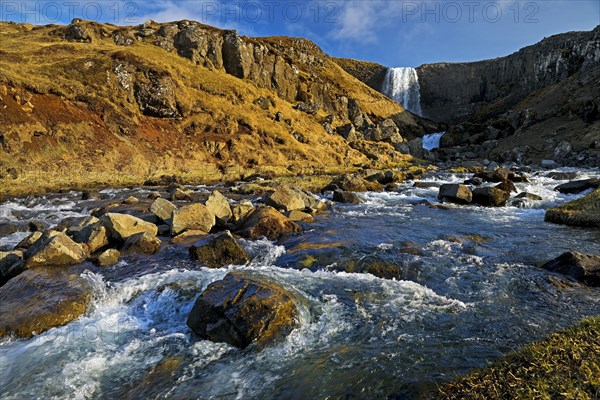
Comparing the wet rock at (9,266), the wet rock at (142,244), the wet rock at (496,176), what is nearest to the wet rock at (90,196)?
the wet rock at (142,244)

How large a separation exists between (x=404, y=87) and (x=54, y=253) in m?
116

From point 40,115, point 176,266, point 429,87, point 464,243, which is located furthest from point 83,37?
point 429,87

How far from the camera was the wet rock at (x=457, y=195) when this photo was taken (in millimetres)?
24359

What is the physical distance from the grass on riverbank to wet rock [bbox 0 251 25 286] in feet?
42.3

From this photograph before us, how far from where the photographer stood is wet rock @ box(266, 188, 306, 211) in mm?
20516

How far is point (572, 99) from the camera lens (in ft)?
210

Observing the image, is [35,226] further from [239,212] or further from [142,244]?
[239,212]

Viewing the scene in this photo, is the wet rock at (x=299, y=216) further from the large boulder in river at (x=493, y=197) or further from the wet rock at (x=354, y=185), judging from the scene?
the wet rock at (x=354, y=185)

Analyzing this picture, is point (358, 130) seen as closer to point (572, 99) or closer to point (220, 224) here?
point (572, 99)

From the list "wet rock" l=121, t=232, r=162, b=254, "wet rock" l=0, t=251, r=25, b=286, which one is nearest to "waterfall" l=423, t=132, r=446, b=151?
"wet rock" l=121, t=232, r=162, b=254

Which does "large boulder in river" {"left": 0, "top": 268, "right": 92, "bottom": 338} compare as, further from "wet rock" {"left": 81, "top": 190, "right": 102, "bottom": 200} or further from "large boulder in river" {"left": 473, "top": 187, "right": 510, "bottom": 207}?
"large boulder in river" {"left": 473, "top": 187, "right": 510, "bottom": 207}

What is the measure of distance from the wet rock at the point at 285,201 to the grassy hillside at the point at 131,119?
69.2ft

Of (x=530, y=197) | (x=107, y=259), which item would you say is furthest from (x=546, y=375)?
(x=530, y=197)

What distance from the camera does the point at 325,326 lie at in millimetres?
8117
